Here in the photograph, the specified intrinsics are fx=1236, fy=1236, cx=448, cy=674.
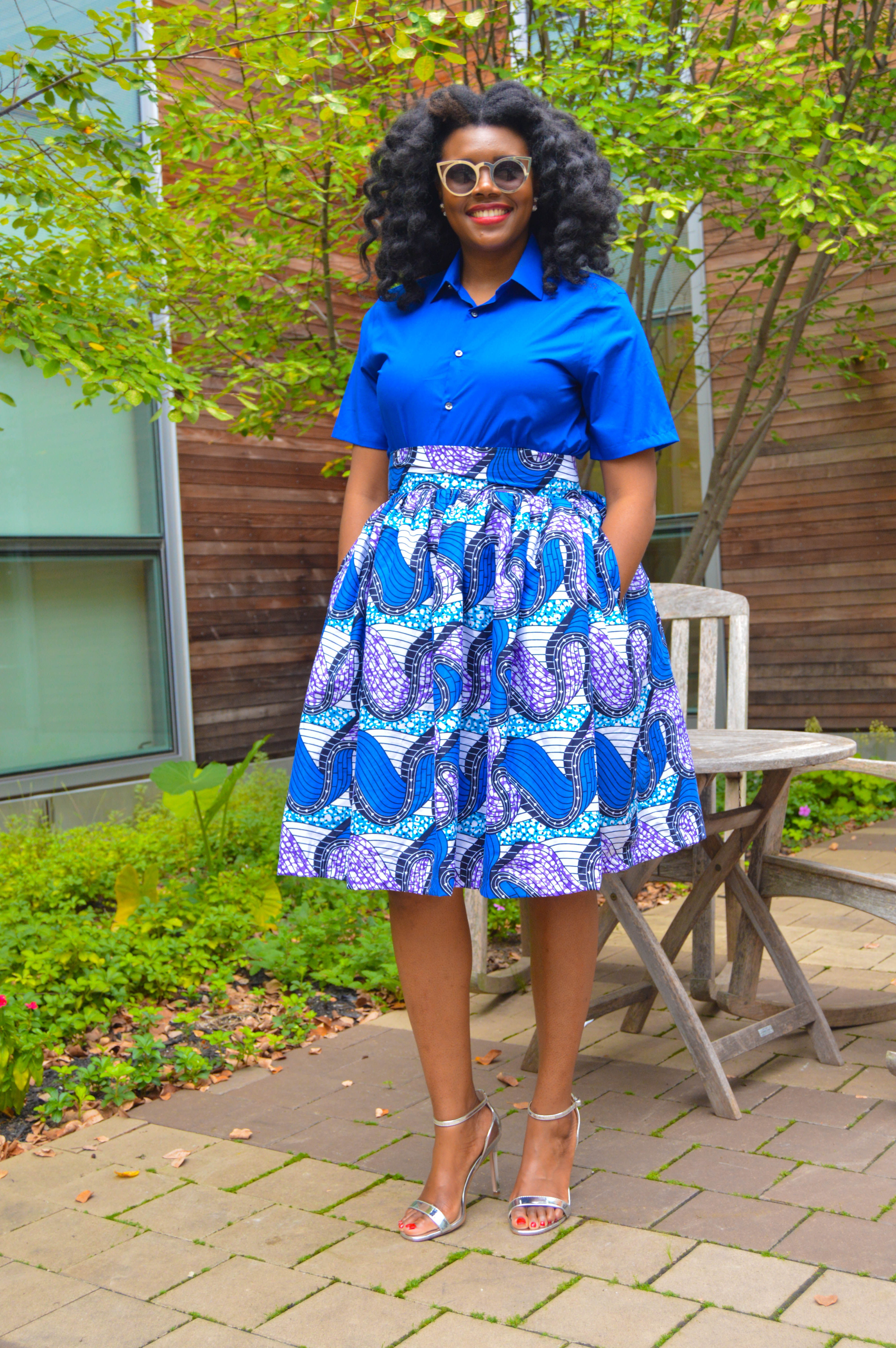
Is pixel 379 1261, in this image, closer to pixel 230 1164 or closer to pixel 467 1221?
pixel 467 1221

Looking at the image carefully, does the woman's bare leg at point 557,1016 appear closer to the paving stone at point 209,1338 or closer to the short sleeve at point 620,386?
the paving stone at point 209,1338

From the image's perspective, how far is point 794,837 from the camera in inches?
219

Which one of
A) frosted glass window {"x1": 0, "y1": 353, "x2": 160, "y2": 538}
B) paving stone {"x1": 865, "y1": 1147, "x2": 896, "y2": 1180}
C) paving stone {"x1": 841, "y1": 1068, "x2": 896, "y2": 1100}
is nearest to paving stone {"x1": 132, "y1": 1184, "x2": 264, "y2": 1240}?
paving stone {"x1": 865, "y1": 1147, "x2": 896, "y2": 1180}

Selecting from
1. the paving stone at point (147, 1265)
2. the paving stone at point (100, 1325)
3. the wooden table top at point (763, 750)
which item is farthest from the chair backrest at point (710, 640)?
the paving stone at point (100, 1325)

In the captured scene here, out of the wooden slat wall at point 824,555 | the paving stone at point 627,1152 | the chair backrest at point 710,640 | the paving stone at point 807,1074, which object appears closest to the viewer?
the paving stone at point 627,1152

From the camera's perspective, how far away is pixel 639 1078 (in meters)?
2.87

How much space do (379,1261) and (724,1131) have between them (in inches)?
33.0

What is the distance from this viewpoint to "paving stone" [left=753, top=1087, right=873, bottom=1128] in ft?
8.44

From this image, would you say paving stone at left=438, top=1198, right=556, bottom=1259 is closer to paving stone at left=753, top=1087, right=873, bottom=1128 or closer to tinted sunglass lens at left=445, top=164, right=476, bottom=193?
paving stone at left=753, top=1087, right=873, bottom=1128

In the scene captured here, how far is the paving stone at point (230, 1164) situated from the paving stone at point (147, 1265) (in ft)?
0.79

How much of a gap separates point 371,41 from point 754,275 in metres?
2.29

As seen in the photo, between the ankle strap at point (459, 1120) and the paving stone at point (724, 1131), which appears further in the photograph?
the paving stone at point (724, 1131)

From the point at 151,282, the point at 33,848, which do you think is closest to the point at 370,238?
the point at 151,282

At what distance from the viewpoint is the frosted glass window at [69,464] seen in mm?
6191
